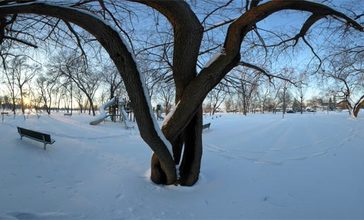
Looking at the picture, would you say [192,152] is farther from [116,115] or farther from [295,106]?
[295,106]

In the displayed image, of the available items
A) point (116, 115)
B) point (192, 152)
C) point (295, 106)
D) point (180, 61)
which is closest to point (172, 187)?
point (192, 152)

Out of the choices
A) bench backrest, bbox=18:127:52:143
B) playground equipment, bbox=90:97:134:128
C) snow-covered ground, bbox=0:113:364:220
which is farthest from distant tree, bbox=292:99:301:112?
bench backrest, bbox=18:127:52:143

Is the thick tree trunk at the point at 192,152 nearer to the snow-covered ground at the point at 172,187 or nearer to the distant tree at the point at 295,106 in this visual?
the snow-covered ground at the point at 172,187

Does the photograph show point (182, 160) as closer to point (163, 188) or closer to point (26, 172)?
point (163, 188)

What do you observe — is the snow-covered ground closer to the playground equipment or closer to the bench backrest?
the bench backrest

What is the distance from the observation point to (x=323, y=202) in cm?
590

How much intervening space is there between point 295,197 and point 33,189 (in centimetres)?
561

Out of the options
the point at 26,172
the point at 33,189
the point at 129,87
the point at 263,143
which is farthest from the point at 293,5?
the point at 263,143

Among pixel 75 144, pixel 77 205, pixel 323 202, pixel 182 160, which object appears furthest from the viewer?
pixel 75 144

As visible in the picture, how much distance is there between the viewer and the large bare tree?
16.9 feet

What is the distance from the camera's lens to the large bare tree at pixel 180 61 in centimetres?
514

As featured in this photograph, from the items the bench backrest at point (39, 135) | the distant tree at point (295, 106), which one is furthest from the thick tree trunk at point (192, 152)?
the distant tree at point (295, 106)

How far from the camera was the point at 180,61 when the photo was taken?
623 cm

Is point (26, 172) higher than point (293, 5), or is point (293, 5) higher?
point (293, 5)
